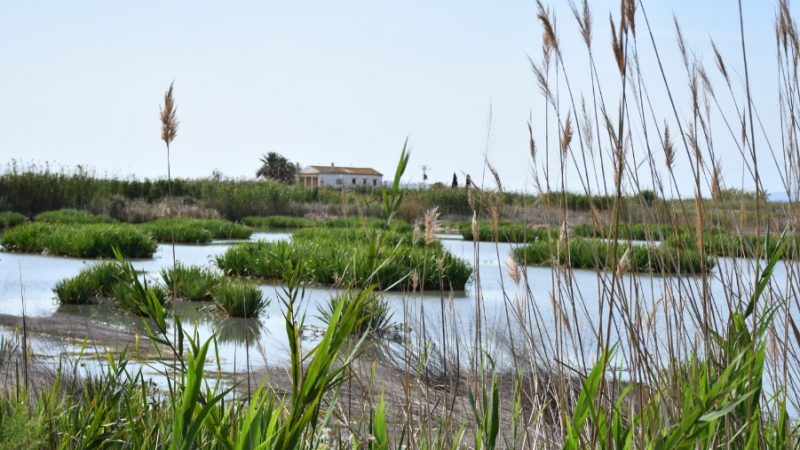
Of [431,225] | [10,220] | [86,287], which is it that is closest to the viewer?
[431,225]

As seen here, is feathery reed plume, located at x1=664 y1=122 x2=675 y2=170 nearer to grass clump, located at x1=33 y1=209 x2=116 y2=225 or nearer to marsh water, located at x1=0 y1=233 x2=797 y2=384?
marsh water, located at x1=0 y1=233 x2=797 y2=384

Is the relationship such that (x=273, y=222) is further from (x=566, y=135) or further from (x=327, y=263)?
(x=566, y=135)

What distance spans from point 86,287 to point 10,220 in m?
13.1

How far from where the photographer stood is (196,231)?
743 inches

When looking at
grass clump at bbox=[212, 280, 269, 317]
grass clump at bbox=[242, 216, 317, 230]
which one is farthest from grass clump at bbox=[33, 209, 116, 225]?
grass clump at bbox=[212, 280, 269, 317]

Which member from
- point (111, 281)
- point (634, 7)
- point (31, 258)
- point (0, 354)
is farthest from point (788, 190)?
point (31, 258)

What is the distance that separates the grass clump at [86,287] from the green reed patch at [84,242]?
14.6ft

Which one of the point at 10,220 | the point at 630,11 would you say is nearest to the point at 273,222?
the point at 10,220

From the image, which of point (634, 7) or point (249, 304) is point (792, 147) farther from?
point (249, 304)

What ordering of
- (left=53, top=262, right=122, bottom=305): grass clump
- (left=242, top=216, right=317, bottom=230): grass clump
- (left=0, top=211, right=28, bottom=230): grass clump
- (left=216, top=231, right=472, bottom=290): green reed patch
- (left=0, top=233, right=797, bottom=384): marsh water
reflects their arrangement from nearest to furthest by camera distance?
(left=0, top=233, right=797, bottom=384): marsh water → (left=53, top=262, right=122, bottom=305): grass clump → (left=216, top=231, right=472, bottom=290): green reed patch → (left=0, top=211, right=28, bottom=230): grass clump → (left=242, top=216, right=317, bottom=230): grass clump

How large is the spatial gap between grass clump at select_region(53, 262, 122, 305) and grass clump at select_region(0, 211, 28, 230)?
12.6 meters

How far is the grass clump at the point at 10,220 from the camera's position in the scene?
68.4ft

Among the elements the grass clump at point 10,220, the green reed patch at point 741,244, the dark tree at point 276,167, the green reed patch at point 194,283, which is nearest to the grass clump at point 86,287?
the green reed patch at point 194,283

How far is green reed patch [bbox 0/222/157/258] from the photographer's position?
14.2 metres
